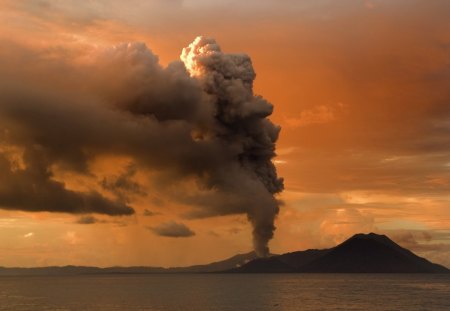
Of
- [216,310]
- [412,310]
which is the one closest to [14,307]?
[216,310]

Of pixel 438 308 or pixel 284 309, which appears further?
pixel 438 308

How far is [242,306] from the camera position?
151875mm

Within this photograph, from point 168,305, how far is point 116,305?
1612 centimetres

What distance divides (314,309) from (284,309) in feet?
27.0

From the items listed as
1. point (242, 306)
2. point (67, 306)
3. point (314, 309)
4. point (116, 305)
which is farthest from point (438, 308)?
point (67, 306)

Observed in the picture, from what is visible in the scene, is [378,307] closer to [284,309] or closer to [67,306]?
[284,309]

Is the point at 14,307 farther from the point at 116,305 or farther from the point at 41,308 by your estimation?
the point at 116,305

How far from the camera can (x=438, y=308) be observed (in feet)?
509

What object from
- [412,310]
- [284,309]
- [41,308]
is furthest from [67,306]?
[412,310]

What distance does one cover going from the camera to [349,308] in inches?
5802

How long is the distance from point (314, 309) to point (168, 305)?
41.6m

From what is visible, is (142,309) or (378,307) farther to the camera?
(378,307)

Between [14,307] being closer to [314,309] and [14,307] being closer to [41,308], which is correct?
[41,308]

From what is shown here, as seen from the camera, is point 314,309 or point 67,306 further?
point 67,306
